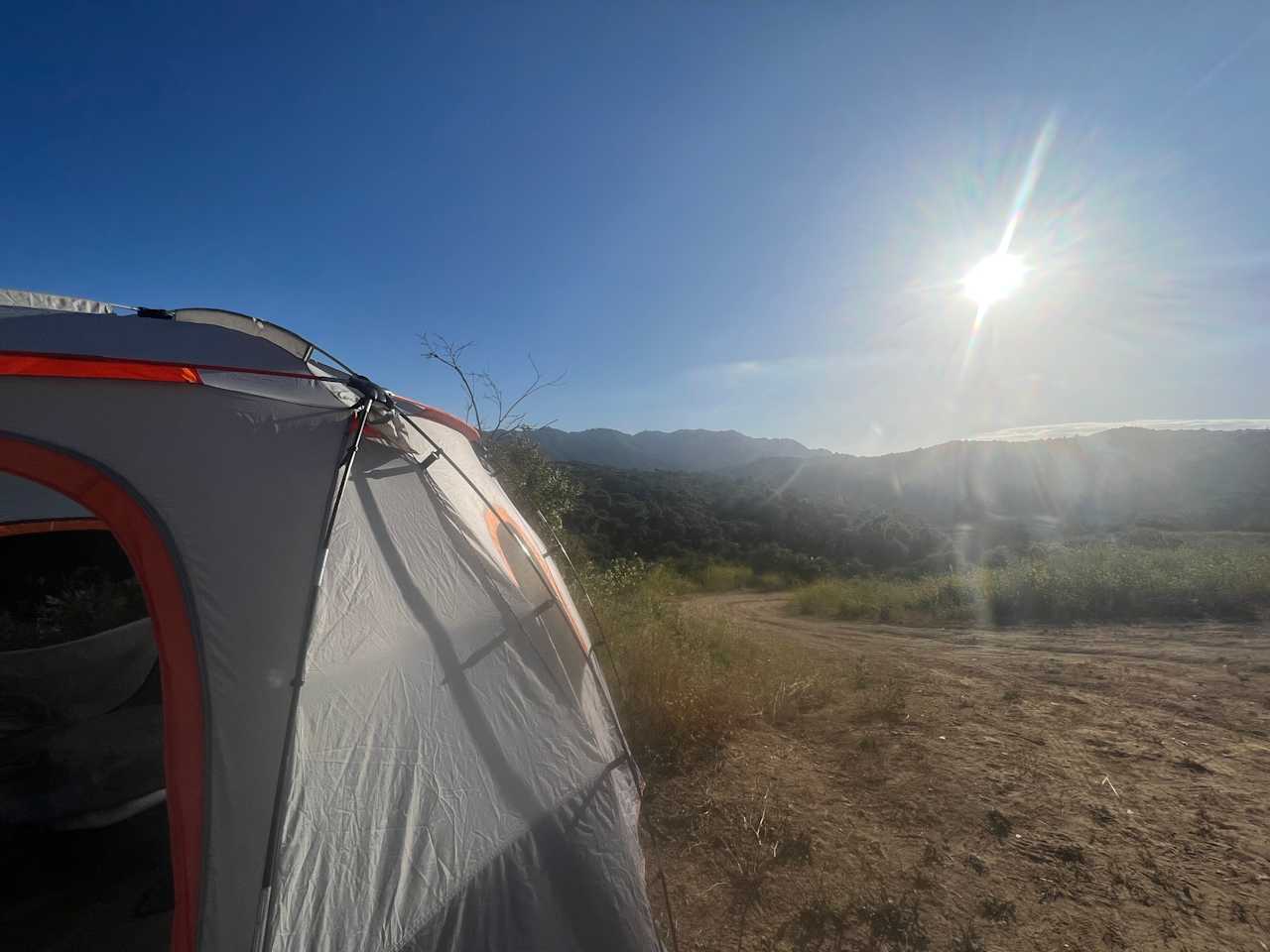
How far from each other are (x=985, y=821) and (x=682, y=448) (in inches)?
4753

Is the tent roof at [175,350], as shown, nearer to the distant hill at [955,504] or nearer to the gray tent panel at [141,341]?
the gray tent panel at [141,341]

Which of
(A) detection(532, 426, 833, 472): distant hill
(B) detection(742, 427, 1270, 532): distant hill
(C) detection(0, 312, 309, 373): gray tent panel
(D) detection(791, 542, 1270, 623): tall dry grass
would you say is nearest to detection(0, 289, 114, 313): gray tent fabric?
(C) detection(0, 312, 309, 373): gray tent panel

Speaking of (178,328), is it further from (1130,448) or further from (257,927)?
(1130,448)

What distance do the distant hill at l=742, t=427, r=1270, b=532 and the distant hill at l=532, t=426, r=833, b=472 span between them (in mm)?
46418

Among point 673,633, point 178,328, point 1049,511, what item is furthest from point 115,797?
point 1049,511

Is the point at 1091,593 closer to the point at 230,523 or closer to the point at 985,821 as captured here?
the point at 985,821

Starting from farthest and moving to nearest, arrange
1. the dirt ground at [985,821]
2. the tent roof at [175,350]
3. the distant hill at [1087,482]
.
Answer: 1. the distant hill at [1087,482]
2. the dirt ground at [985,821]
3. the tent roof at [175,350]

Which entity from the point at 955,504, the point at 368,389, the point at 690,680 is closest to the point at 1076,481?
the point at 955,504

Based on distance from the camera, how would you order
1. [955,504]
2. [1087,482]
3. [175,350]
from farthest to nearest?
[955,504]
[1087,482]
[175,350]

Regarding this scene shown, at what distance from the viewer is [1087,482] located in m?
39.6

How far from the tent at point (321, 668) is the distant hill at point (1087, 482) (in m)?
31.9

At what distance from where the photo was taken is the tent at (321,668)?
2.01 meters

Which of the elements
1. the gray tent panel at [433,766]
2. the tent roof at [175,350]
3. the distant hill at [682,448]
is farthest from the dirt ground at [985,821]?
the distant hill at [682,448]

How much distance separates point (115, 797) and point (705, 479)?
186 ft
